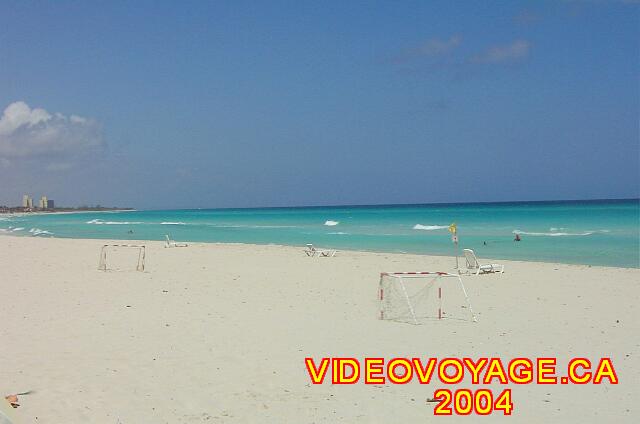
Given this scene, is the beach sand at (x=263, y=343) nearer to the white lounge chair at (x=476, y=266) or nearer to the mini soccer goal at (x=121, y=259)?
the white lounge chair at (x=476, y=266)

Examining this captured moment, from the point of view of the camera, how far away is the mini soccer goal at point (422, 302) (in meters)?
9.75

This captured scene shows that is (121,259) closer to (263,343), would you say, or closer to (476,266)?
(476,266)

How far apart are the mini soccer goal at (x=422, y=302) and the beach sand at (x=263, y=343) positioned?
385 mm

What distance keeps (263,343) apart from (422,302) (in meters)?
4.26

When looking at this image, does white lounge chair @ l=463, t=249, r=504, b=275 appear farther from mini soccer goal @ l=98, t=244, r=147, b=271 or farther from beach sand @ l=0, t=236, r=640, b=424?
mini soccer goal @ l=98, t=244, r=147, b=271

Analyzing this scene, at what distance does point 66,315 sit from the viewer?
380 inches

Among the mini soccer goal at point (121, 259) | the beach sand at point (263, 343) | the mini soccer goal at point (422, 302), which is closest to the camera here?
the beach sand at point (263, 343)

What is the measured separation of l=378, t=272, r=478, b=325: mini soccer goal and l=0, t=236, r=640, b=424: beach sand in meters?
0.39

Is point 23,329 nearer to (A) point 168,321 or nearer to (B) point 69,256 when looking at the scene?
(A) point 168,321

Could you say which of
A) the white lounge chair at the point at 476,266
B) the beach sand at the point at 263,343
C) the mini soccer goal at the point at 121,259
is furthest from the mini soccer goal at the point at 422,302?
the mini soccer goal at the point at 121,259

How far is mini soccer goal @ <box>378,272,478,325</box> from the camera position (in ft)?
32.0

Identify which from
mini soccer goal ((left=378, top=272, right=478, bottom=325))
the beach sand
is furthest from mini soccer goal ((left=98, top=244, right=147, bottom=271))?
mini soccer goal ((left=378, top=272, right=478, bottom=325))

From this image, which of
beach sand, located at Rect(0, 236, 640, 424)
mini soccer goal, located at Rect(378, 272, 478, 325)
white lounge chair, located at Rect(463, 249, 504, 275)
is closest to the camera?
beach sand, located at Rect(0, 236, 640, 424)

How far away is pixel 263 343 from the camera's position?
26.1 feet
